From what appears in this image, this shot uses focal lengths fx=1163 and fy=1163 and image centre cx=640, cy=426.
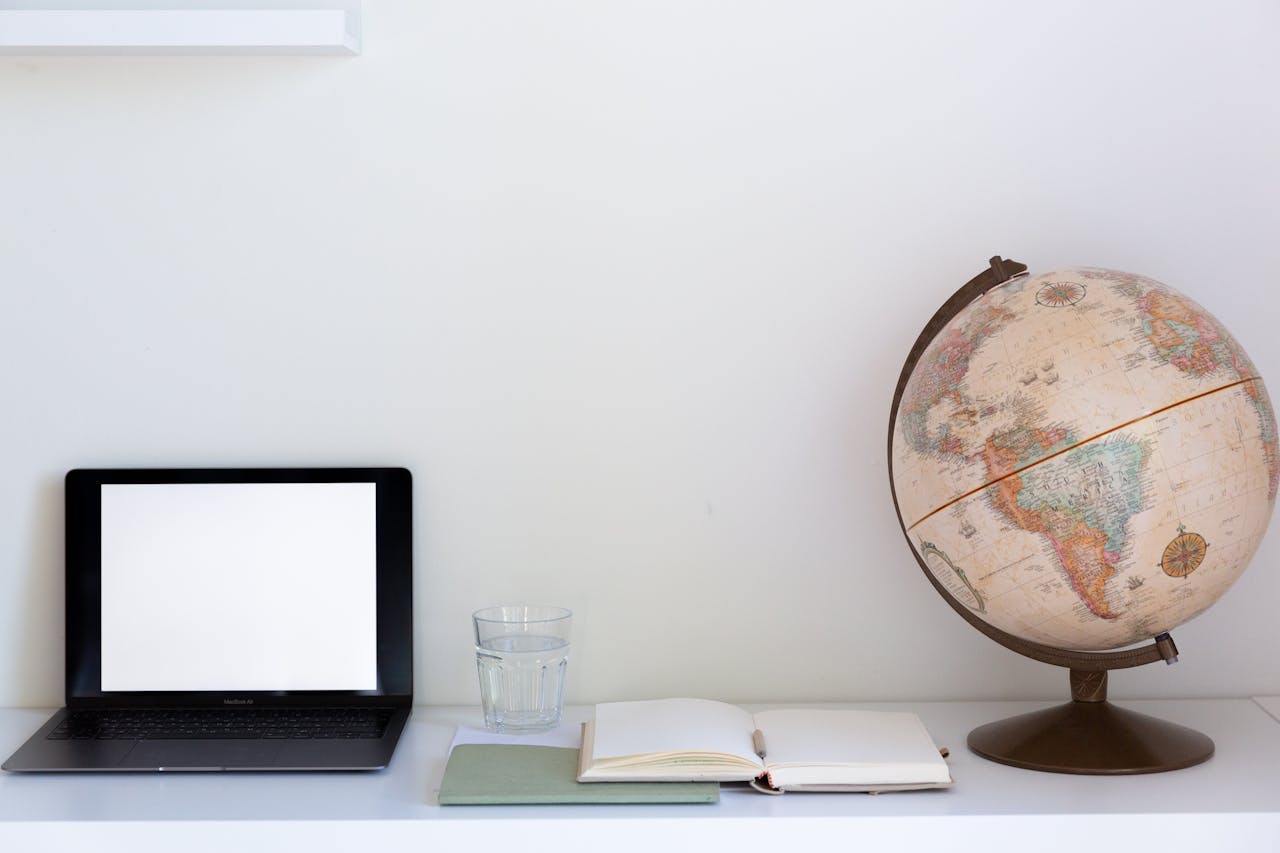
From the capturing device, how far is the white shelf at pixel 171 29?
1.27 meters

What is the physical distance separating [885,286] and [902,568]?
35cm

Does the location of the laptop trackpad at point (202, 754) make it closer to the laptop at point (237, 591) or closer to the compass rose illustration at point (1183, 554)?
the laptop at point (237, 591)

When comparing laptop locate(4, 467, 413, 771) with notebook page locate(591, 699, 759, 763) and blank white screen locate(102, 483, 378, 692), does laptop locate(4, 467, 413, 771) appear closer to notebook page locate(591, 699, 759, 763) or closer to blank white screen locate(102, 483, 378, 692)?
blank white screen locate(102, 483, 378, 692)

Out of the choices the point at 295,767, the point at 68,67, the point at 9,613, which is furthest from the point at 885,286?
the point at 9,613

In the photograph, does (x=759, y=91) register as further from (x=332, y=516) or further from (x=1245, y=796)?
(x=1245, y=796)

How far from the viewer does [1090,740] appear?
3.88 ft

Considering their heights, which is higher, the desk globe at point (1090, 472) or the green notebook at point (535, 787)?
the desk globe at point (1090, 472)

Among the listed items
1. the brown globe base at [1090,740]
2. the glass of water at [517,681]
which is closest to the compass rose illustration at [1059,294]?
the brown globe base at [1090,740]

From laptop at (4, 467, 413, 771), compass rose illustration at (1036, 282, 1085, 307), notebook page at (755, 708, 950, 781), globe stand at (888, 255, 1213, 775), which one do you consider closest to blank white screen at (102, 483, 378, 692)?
laptop at (4, 467, 413, 771)

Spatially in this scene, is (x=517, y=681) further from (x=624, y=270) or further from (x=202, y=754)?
(x=624, y=270)

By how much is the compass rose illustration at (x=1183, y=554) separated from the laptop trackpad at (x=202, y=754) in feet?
2.95

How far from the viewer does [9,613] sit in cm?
143

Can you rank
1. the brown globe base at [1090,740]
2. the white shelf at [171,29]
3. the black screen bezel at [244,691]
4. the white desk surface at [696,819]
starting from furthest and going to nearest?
the black screen bezel at [244,691] → the white shelf at [171,29] → the brown globe base at [1090,740] → the white desk surface at [696,819]

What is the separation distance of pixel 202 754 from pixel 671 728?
49 centimetres
